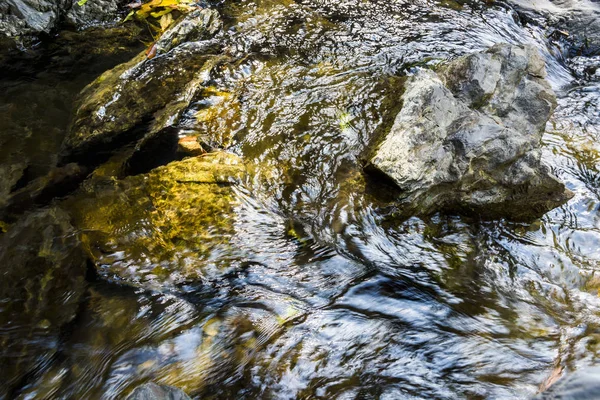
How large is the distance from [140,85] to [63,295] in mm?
3101

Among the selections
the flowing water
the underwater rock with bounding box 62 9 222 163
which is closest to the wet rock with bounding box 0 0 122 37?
the flowing water

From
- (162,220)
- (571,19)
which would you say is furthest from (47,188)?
(571,19)

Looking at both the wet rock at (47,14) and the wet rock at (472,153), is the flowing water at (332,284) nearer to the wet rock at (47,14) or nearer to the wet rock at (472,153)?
the wet rock at (472,153)

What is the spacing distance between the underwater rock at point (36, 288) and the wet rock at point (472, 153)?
297 centimetres

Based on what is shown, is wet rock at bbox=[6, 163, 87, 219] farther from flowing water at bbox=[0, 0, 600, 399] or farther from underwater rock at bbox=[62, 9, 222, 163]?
flowing water at bbox=[0, 0, 600, 399]

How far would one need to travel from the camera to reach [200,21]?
641 centimetres

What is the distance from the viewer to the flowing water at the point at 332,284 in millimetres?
2881

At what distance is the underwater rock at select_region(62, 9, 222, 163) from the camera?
462cm

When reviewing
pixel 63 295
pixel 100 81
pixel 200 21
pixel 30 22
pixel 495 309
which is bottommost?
pixel 495 309

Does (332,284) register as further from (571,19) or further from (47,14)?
(571,19)

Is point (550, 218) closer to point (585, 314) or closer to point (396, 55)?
point (585, 314)

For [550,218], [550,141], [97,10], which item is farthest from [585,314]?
[97,10]

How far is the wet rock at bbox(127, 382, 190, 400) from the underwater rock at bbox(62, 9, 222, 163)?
10.2ft

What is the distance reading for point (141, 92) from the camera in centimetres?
520
